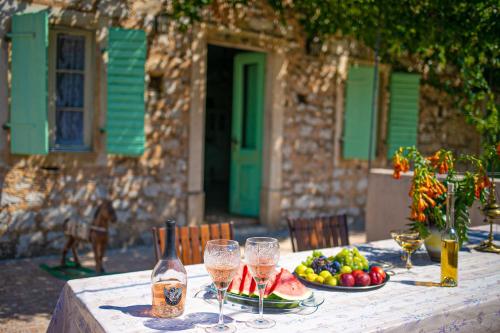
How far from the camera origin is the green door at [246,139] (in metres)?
6.86

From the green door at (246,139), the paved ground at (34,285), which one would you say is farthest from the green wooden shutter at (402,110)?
the paved ground at (34,285)

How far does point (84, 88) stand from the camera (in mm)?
5246

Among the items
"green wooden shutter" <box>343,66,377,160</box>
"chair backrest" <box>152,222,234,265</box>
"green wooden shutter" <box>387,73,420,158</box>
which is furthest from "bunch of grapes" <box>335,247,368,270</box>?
"green wooden shutter" <box>387,73,420,158</box>

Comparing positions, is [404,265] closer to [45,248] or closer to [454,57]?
[45,248]

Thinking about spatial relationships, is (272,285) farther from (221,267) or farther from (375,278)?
(375,278)

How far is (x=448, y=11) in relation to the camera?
565 cm

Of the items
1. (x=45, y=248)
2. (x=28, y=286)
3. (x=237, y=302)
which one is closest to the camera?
(x=237, y=302)

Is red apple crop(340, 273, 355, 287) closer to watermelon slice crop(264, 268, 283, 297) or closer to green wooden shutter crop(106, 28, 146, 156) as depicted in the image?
watermelon slice crop(264, 268, 283, 297)

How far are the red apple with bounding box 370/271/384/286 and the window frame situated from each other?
13.3 ft

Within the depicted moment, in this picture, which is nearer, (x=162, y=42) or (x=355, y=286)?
(x=355, y=286)

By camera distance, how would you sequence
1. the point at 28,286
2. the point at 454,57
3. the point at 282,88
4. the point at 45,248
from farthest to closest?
the point at 282,88
the point at 454,57
the point at 45,248
the point at 28,286

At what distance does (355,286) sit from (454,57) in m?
5.23

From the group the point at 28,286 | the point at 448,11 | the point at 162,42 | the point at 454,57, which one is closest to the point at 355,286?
the point at 28,286

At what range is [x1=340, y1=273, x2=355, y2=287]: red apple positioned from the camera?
1.78 meters
